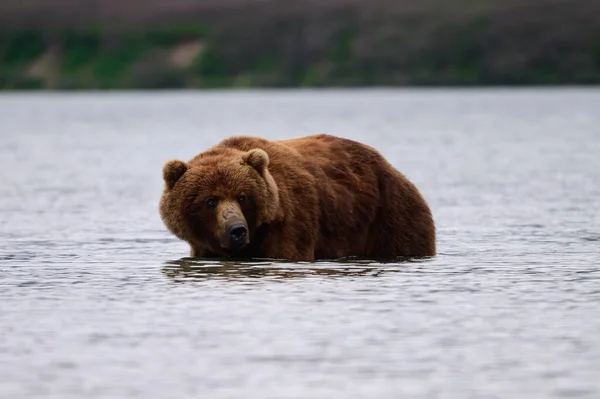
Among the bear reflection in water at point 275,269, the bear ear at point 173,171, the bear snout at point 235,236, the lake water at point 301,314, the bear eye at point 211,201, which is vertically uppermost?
the bear ear at point 173,171

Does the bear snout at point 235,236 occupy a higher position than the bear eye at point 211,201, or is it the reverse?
the bear eye at point 211,201

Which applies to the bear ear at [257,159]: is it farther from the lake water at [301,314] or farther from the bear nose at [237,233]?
the lake water at [301,314]

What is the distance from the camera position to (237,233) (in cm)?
1316

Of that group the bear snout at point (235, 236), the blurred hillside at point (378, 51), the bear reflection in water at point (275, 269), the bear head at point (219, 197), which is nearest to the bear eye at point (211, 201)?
the bear head at point (219, 197)

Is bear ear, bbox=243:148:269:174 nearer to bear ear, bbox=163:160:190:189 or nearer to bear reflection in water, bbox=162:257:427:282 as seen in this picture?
bear ear, bbox=163:160:190:189

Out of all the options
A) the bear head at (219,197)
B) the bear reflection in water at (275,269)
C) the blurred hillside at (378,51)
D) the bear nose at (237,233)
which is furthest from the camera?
the blurred hillside at (378,51)

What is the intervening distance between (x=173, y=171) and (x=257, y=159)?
33.1 inches

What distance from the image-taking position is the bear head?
1342cm

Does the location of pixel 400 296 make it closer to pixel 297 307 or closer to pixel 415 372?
pixel 297 307

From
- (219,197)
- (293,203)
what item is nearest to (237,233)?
(219,197)

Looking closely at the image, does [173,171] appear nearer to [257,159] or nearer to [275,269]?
[257,159]

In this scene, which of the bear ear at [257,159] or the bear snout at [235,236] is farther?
the bear ear at [257,159]

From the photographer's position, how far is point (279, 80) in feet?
614

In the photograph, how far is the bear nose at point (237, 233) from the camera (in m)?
13.1
